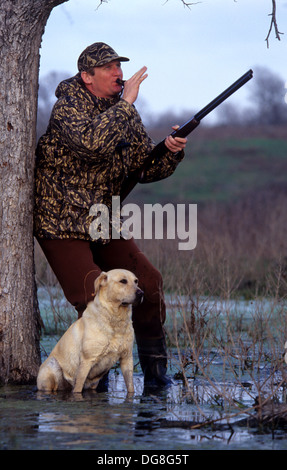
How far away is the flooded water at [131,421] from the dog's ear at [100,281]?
76 centimetres

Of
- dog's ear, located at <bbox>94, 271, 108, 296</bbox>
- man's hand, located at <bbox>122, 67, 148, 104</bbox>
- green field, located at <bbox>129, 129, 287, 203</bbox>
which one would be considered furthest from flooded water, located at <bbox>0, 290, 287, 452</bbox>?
green field, located at <bbox>129, 129, 287, 203</bbox>

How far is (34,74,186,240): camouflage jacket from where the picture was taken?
5215 mm

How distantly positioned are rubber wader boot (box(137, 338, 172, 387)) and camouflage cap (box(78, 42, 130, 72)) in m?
2.10

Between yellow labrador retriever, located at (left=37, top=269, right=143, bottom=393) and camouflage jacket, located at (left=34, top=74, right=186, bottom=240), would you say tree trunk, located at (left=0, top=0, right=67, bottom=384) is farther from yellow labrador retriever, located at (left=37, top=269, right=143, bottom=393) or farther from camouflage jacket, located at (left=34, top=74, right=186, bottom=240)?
yellow labrador retriever, located at (left=37, top=269, right=143, bottom=393)

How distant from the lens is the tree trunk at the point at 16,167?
18.6 feet

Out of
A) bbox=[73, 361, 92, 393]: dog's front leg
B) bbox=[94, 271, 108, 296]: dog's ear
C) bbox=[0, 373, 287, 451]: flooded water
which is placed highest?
bbox=[94, 271, 108, 296]: dog's ear

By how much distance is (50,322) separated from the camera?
928 cm

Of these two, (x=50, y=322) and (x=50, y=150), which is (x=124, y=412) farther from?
(x=50, y=322)

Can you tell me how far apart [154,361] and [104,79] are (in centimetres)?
215

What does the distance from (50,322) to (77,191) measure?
164 inches

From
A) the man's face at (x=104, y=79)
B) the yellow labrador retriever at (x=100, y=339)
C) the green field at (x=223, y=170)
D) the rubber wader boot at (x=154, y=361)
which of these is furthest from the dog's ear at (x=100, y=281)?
the green field at (x=223, y=170)

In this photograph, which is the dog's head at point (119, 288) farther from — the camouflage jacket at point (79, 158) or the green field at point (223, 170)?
the green field at point (223, 170)

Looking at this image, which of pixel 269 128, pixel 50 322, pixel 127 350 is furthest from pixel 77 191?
pixel 269 128

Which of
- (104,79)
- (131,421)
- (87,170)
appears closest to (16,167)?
(87,170)
